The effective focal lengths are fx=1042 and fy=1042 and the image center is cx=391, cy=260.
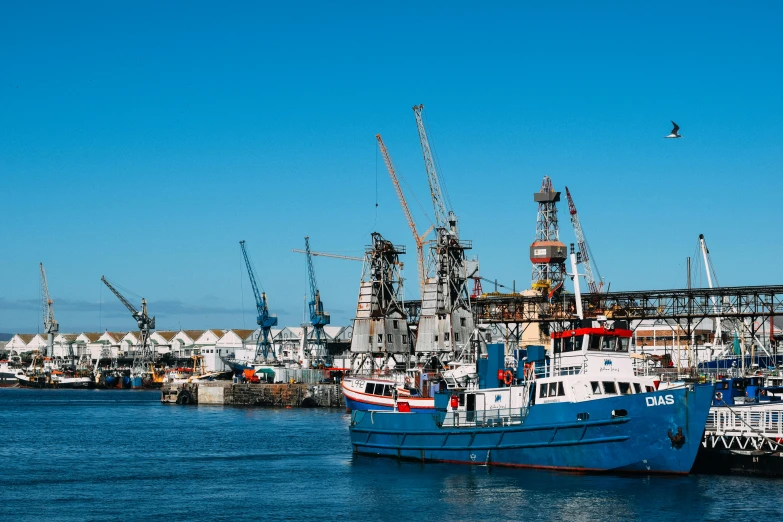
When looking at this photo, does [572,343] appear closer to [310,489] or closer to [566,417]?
[566,417]

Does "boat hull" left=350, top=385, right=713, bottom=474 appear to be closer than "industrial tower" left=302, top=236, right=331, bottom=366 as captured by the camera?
Yes

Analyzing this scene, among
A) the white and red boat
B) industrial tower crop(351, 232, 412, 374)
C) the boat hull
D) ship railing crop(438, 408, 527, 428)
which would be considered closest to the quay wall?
industrial tower crop(351, 232, 412, 374)

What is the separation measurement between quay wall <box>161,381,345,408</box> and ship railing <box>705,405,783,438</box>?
8037cm

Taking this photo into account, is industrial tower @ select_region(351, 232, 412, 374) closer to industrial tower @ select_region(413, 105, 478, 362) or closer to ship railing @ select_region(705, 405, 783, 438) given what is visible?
industrial tower @ select_region(413, 105, 478, 362)

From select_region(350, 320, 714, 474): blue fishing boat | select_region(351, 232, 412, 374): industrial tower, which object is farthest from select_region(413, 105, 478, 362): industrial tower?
select_region(350, 320, 714, 474): blue fishing boat

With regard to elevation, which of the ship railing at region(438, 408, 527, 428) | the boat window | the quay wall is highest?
the boat window

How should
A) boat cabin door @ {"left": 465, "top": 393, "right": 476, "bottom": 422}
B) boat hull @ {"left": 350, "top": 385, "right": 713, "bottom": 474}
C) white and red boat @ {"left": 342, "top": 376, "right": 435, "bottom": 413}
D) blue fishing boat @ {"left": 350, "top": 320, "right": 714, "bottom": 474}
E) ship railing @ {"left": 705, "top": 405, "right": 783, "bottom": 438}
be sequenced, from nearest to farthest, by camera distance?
boat hull @ {"left": 350, "top": 385, "right": 713, "bottom": 474} → blue fishing boat @ {"left": 350, "top": 320, "right": 714, "bottom": 474} → ship railing @ {"left": 705, "top": 405, "right": 783, "bottom": 438} → boat cabin door @ {"left": 465, "top": 393, "right": 476, "bottom": 422} → white and red boat @ {"left": 342, "top": 376, "right": 435, "bottom": 413}

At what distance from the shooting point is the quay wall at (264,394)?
426 ft

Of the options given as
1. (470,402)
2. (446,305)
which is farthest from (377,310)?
(470,402)

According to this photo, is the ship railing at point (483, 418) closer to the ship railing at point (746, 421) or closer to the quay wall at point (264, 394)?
the ship railing at point (746, 421)

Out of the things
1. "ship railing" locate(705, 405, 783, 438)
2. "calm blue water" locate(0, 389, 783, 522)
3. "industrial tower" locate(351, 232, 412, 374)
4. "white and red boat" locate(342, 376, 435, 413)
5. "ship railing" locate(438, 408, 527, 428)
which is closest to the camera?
"calm blue water" locate(0, 389, 783, 522)

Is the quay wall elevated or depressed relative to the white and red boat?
depressed

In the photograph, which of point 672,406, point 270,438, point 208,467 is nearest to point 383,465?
point 208,467

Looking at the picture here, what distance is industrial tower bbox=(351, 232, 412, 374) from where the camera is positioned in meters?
117
